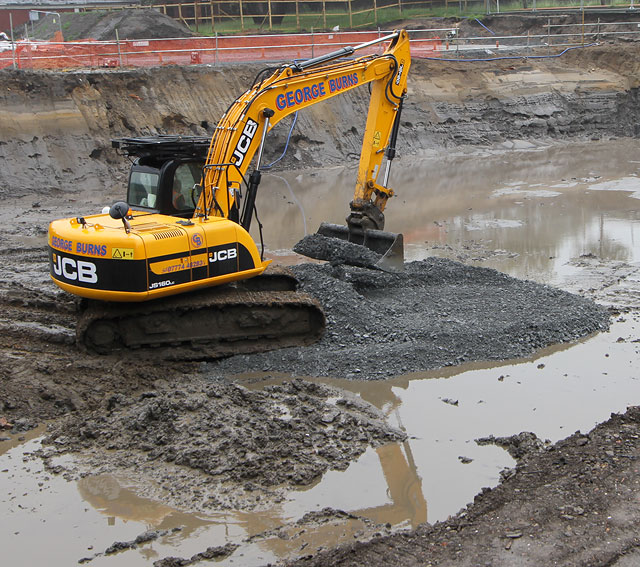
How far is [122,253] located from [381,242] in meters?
4.46

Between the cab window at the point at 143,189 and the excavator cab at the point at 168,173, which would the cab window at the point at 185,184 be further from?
the cab window at the point at 143,189

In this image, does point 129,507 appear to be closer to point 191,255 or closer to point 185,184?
point 191,255

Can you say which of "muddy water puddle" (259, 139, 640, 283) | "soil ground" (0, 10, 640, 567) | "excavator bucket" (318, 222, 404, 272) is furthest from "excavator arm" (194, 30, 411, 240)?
"muddy water puddle" (259, 139, 640, 283)

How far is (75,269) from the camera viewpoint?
8.78m

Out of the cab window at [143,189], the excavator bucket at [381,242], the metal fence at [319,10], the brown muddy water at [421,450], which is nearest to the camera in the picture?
the brown muddy water at [421,450]

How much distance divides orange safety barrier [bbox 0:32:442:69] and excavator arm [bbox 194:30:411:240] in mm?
13363

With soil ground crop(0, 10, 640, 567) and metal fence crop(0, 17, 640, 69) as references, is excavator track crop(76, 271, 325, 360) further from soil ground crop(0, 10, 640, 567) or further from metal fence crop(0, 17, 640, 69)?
metal fence crop(0, 17, 640, 69)

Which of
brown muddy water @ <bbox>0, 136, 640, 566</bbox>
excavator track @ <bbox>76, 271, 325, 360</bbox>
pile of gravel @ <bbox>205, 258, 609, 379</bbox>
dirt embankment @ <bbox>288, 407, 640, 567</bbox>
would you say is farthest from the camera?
pile of gravel @ <bbox>205, 258, 609, 379</bbox>

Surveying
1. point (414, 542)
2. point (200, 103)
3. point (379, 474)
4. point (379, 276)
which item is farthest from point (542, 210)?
point (414, 542)

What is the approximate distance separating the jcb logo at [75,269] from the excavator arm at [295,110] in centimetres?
148

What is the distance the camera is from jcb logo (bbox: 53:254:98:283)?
8641 mm

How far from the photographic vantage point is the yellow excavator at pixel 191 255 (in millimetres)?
8609

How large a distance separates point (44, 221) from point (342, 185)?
8.06m

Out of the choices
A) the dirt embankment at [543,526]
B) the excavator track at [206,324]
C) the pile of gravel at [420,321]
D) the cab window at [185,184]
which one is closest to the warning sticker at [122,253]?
the excavator track at [206,324]
